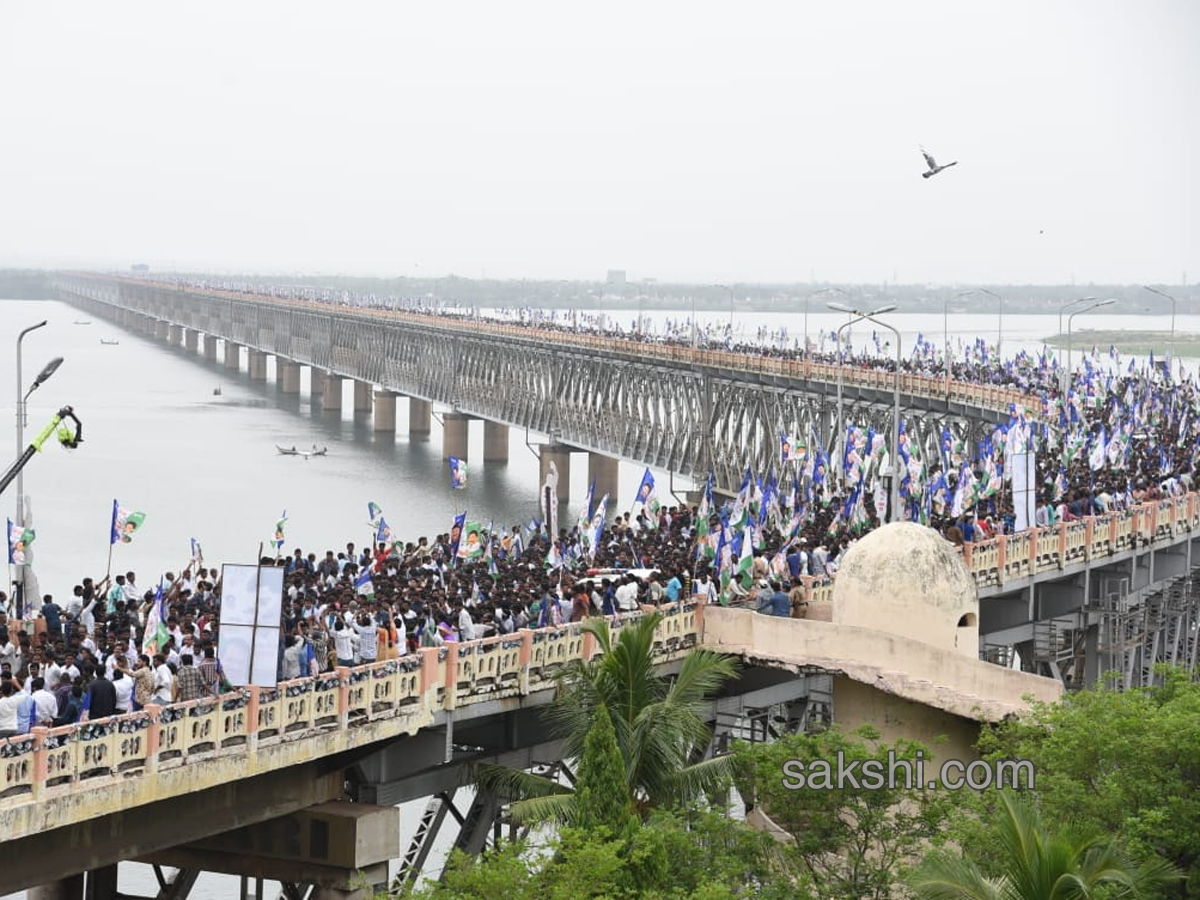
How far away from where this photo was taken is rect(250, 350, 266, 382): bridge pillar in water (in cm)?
19138

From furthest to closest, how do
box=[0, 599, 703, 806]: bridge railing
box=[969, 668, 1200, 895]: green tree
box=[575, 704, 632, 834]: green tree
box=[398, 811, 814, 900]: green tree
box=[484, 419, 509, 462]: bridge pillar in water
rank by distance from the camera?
box=[484, 419, 509, 462]: bridge pillar in water
box=[575, 704, 632, 834]: green tree
box=[0, 599, 703, 806]: bridge railing
box=[969, 668, 1200, 895]: green tree
box=[398, 811, 814, 900]: green tree

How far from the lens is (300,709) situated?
23391mm

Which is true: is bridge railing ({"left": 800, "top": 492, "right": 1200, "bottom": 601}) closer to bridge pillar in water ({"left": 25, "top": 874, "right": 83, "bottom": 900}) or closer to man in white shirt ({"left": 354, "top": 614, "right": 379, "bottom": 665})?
man in white shirt ({"left": 354, "top": 614, "right": 379, "bottom": 665})

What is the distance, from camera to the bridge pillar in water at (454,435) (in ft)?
377

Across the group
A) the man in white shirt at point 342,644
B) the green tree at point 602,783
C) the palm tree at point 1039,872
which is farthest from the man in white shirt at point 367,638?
the palm tree at point 1039,872

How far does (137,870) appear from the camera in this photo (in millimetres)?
35656

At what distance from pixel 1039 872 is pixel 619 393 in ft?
267

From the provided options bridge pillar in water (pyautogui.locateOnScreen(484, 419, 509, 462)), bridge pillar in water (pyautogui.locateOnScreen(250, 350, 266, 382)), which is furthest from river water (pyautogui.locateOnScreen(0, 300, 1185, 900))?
bridge pillar in water (pyautogui.locateOnScreen(250, 350, 266, 382))

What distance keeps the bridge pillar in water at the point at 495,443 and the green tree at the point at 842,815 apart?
298 ft

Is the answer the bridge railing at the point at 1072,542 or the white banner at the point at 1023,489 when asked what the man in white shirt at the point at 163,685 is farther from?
the white banner at the point at 1023,489

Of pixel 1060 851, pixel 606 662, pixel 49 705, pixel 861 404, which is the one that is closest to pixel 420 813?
pixel 606 662

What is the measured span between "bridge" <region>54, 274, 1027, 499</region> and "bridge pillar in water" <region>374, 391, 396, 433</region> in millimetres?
101

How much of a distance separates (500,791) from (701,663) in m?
3.39

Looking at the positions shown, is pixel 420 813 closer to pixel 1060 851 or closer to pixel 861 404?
pixel 1060 851
